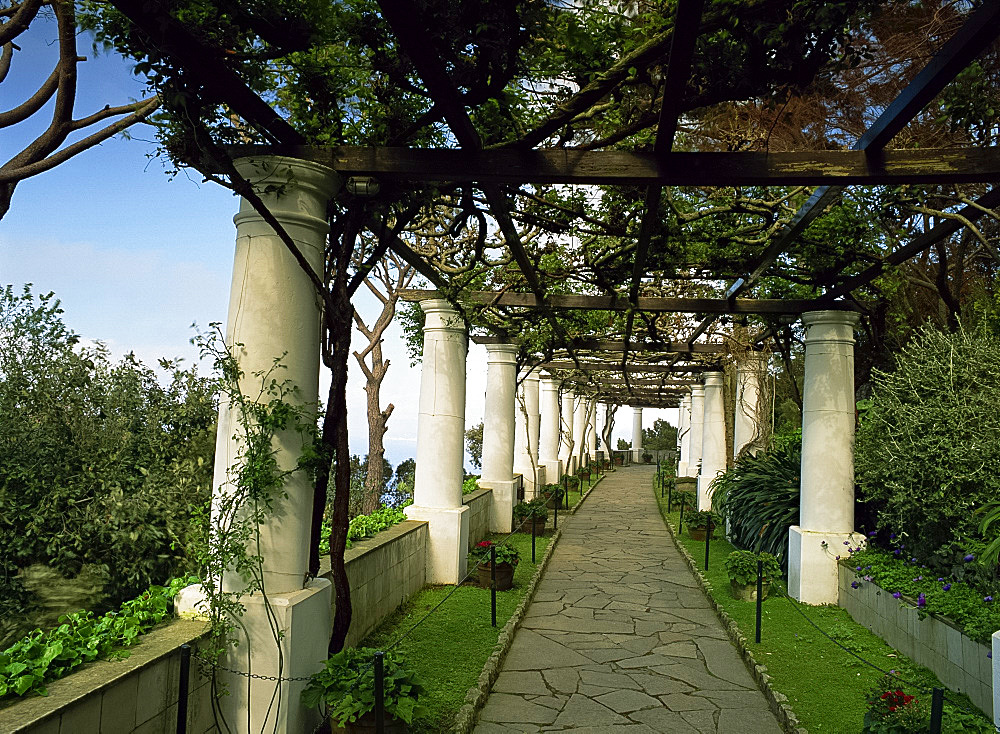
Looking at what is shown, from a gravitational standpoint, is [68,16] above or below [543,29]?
above

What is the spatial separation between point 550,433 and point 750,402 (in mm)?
7137

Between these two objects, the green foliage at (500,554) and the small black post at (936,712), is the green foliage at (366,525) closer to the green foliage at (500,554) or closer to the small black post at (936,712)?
the green foliage at (500,554)

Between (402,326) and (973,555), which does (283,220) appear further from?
(402,326)

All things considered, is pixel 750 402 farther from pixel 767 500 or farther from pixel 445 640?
pixel 445 640

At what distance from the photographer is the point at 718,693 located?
567cm

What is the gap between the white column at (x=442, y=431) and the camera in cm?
895

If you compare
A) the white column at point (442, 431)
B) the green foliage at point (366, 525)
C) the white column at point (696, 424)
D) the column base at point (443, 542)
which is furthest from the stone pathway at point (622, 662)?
the white column at point (696, 424)

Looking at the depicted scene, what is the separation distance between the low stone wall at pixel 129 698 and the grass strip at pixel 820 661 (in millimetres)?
3610

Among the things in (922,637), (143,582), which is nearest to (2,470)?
(143,582)

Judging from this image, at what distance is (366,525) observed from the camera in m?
7.52

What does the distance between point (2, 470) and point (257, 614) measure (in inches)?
97.3

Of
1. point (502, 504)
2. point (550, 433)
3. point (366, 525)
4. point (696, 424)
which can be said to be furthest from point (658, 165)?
point (696, 424)

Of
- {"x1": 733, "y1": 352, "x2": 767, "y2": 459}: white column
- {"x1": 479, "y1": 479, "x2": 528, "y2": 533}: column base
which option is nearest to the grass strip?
{"x1": 479, "y1": 479, "x2": 528, "y2": 533}: column base

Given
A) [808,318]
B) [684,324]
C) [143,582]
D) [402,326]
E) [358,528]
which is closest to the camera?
[143,582]
